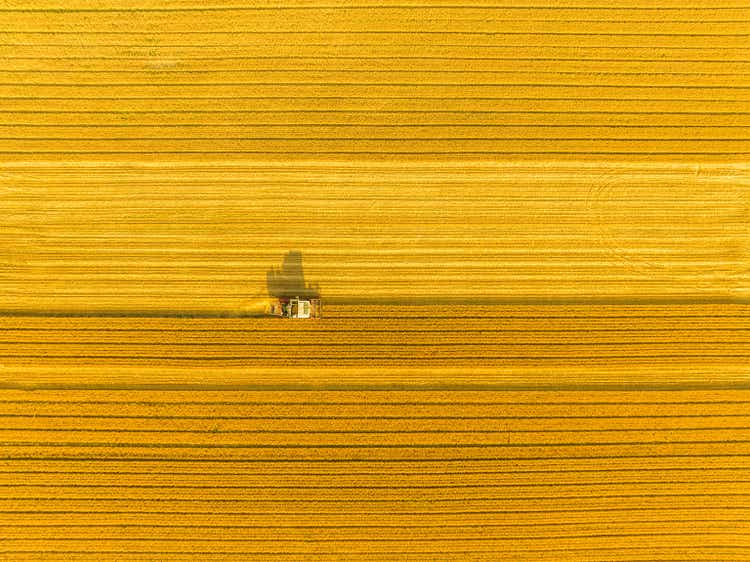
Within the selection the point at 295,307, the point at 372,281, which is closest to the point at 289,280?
the point at 295,307

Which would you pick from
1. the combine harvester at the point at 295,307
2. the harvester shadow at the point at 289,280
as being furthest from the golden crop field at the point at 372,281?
the combine harvester at the point at 295,307

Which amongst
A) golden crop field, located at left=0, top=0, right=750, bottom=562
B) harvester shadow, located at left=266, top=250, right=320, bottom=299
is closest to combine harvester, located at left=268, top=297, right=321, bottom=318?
harvester shadow, located at left=266, top=250, right=320, bottom=299

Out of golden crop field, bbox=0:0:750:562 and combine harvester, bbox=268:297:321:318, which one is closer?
combine harvester, bbox=268:297:321:318

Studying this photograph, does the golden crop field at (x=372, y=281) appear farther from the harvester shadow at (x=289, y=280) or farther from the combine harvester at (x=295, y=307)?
the combine harvester at (x=295, y=307)

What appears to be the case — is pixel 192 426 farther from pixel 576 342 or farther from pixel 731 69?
pixel 731 69

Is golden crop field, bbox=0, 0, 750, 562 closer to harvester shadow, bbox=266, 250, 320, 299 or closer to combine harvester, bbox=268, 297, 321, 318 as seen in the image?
harvester shadow, bbox=266, 250, 320, 299

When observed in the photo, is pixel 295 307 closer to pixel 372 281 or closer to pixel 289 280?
pixel 289 280
